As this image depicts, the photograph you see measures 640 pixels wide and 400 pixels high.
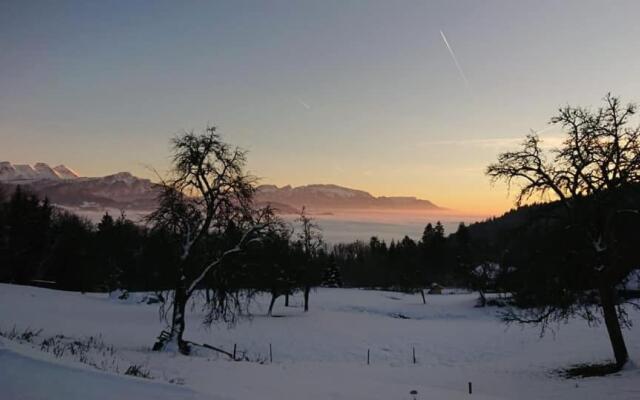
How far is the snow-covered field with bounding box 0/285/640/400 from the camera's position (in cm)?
837

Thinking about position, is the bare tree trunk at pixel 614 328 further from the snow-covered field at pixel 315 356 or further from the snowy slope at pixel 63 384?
the snowy slope at pixel 63 384

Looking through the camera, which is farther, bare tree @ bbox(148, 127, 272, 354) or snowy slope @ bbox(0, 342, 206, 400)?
bare tree @ bbox(148, 127, 272, 354)

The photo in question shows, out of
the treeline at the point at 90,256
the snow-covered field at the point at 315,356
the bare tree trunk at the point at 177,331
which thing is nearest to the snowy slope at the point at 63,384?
the snow-covered field at the point at 315,356

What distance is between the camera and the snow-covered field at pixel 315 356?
8.37 metres

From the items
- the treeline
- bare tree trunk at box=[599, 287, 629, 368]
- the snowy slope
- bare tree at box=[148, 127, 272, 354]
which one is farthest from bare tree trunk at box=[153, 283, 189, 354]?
the treeline

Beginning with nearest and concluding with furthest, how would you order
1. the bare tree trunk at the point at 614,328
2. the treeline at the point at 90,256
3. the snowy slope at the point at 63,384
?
the snowy slope at the point at 63,384
the bare tree trunk at the point at 614,328
the treeline at the point at 90,256

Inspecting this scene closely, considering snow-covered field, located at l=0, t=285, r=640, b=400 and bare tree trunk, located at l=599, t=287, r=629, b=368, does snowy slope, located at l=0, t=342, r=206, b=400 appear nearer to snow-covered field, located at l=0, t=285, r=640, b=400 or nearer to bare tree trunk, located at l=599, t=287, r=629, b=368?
snow-covered field, located at l=0, t=285, r=640, b=400

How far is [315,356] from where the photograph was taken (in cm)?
2972

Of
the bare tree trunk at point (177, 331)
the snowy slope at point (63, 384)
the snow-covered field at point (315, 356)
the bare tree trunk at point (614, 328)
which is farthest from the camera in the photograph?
the bare tree trunk at point (177, 331)

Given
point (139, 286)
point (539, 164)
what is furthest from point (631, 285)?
point (139, 286)

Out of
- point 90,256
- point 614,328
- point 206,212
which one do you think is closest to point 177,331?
point 206,212

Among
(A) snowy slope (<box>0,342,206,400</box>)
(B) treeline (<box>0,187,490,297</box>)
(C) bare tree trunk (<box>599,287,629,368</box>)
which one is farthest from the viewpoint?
(B) treeline (<box>0,187,490,297</box>)

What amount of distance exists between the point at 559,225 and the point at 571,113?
5419 millimetres

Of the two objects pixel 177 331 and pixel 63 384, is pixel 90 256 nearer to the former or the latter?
pixel 177 331
